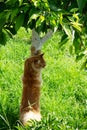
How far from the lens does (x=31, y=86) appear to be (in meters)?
3.04

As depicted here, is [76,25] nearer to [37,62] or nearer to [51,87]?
[37,62]

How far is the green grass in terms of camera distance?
360 cm

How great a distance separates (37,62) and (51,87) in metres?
1.37

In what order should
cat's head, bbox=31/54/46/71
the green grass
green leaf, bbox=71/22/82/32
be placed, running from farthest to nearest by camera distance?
1. the green grass
2. cat's head, bbox=31/54/46/71
3. green leaf, bbox=71/22/82/32

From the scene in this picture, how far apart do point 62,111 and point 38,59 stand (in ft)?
3.22

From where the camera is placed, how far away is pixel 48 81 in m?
4.36

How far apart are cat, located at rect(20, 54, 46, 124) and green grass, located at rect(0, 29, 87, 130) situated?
0.42 ft

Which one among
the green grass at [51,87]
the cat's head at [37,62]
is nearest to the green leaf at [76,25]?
the cat's head at [37,62]

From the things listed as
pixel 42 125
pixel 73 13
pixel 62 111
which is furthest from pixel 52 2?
pixel 62 111

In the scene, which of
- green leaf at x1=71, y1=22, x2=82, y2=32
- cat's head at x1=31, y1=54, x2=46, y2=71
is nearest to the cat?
cat's head at x1=31, y1=54, x2=46, y2=71

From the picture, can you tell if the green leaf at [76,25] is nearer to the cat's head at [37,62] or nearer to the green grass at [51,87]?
the cat's head at [37,62]

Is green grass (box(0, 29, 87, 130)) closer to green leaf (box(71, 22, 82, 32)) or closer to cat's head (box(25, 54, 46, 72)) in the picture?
cat's head (box(25, 54, 46, 72))

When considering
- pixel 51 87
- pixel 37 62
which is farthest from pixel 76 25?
pixel 51 87

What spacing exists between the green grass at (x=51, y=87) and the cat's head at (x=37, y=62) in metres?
0.31
